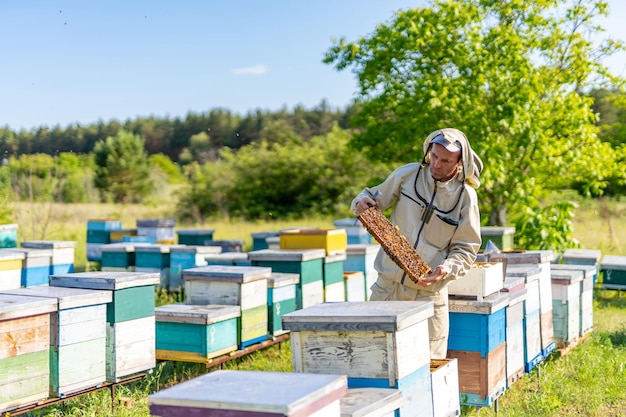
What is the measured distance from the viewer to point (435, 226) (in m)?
4.01

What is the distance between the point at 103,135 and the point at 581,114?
32.0 metres

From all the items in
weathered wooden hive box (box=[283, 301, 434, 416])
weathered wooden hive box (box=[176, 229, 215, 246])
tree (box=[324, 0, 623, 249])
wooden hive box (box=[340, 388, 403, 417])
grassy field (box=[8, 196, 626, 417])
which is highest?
tree (box=[324, 0, 623, 249])

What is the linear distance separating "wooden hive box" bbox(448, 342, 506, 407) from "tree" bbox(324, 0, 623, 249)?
632cm

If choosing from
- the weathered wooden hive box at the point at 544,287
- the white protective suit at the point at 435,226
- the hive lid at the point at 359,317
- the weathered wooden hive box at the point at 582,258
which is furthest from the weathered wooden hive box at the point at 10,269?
the weathered wooden hive box at the point at 582,258

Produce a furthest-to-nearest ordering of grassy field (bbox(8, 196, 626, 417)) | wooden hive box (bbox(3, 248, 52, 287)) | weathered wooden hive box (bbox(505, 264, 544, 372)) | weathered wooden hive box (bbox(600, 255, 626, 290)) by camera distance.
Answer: weathered wooden hive box (bbox(600, 255, 626, 290)) < wooden hive box (bbox(3, 248, 52, 287)) < weathered wooden hive box (bbox(505, 264, 544, 372)) < grassy field (bbox(8, 196, 626, 417))

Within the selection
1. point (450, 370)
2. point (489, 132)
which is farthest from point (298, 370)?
point (489, 132)

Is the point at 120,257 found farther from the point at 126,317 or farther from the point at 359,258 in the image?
the point at 126,317

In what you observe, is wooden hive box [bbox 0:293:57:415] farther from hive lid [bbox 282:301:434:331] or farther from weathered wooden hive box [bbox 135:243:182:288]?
weathered wooden hive box [bbox 135:243:182:288]

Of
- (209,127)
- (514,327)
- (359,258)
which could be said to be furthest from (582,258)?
(209,127)

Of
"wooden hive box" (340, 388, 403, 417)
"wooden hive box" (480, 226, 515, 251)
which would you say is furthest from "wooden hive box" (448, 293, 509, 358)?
"wooden hive box" (480, 226, 515, 251)

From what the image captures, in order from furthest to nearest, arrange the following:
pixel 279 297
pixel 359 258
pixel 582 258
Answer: pixel 582 258, pixel 359 258, pixel 279 297

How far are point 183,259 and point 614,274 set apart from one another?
19.5 feet

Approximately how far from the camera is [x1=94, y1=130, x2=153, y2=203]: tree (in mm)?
30781

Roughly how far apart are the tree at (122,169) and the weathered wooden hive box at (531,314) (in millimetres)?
26575
